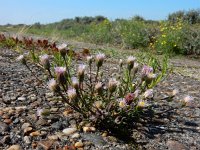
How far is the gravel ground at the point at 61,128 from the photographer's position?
8.55ft

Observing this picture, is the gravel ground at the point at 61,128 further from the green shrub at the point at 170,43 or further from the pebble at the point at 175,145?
the green shrub at the point at 170,43

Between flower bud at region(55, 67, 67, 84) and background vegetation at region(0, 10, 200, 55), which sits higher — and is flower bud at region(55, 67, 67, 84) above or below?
above

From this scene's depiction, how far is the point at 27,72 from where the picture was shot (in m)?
4.66

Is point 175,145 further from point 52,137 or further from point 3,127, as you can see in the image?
point 3,127

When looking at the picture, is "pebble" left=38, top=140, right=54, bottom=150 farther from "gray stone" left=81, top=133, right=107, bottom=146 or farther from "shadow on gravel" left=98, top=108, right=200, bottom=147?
"shadow on gravel" left=98, top=108, right=200, bottom=147

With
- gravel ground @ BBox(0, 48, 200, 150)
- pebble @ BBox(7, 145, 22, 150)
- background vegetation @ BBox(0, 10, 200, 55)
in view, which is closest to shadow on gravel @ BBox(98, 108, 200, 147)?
gravel ground @ BBox(0, 48, 200, 150)

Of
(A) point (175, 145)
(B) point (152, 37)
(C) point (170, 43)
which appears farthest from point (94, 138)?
(B) point (152, 37)

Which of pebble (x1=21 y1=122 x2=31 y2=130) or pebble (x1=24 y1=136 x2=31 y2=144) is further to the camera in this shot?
pebble (x1=21 y1=122 x2=31 y2=130)

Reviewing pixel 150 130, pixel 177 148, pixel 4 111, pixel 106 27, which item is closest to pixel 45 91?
pixel 4 111

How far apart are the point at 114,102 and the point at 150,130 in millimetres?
345

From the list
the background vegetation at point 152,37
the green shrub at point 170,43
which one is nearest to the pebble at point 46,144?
the background vegetation at point 152,37

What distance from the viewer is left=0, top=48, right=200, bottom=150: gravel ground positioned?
2.61 meters

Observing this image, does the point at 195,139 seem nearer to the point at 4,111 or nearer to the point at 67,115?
the point at 67,115

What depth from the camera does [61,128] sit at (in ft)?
9.23
